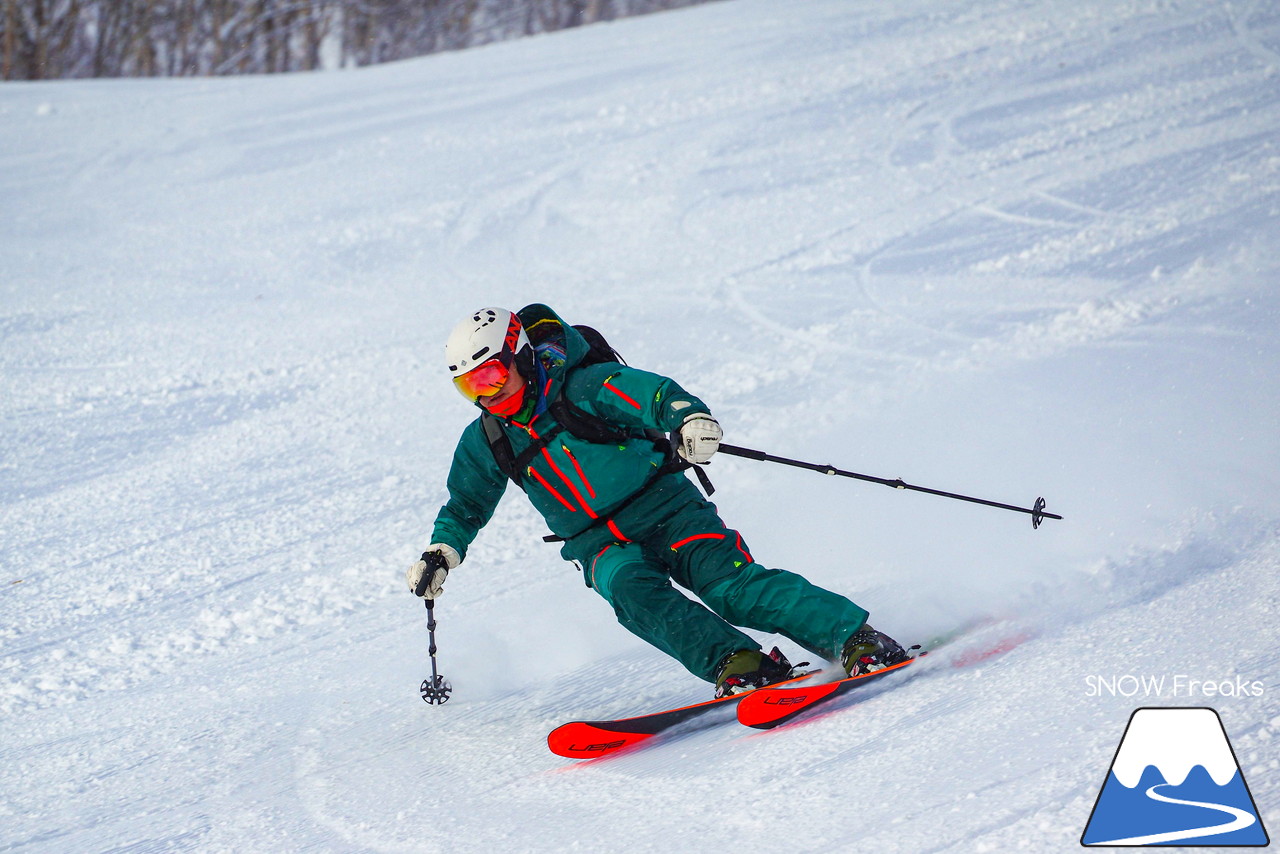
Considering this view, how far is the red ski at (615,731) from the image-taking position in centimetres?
330

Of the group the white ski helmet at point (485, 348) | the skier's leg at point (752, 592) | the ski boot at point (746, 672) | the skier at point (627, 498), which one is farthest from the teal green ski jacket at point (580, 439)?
the ski boot at point (746, 672)

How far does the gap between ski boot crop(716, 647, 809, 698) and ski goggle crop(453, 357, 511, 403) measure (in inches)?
46.6

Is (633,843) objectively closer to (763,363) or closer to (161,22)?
(763,363)

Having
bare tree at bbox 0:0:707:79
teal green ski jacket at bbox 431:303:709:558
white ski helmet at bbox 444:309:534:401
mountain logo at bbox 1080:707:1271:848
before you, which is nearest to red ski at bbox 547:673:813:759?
teal green ski jacket at bbox 431:303:709:558

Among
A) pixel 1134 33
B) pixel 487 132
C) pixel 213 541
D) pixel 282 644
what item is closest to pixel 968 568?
pixel 282 644

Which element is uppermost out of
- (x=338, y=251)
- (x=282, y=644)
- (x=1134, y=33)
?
(x=1134, y=33)

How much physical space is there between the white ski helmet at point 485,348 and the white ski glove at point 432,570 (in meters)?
0.60

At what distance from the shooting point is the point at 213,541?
5656 mm

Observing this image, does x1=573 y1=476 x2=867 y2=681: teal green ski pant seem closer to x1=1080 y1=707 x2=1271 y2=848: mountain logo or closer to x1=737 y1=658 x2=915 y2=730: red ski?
x1=737 y1=658 x2=915 y2=730: red ski

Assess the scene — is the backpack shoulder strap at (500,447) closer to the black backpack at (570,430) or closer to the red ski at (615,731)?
the black backpack at (570,430)

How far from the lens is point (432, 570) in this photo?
3812mm

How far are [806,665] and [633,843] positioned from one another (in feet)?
3.68

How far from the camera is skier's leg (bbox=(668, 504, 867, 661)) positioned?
3.52 meters

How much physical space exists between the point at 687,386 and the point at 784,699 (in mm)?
3869
